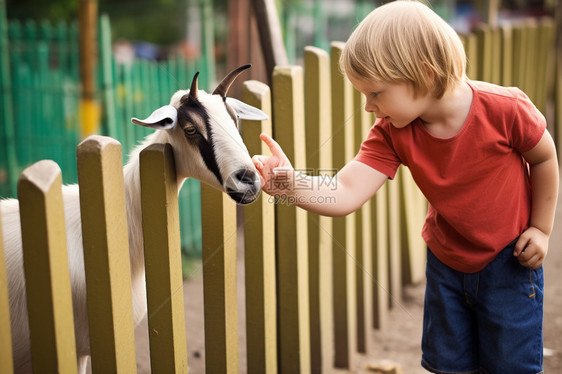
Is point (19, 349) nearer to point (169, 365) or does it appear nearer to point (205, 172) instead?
point (169, 365)

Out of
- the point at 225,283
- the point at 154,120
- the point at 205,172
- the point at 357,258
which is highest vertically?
the point at 154,120

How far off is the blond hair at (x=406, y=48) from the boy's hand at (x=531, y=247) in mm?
609

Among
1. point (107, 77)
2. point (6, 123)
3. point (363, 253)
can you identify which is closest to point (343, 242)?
point (363, 253)

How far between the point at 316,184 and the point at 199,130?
1.47 ft

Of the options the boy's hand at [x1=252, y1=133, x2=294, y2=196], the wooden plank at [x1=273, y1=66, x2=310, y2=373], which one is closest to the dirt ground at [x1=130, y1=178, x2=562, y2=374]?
the wooden plank at [x1=273, y1=66, x2=310, y2=373]

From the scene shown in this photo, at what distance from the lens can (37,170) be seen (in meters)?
1.60

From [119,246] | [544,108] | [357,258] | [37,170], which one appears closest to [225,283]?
[119,246]

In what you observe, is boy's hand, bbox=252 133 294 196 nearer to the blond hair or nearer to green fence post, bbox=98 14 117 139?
the blond hair

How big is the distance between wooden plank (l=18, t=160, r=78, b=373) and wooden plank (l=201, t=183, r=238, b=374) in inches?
25.5

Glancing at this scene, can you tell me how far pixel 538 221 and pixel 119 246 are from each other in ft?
4.64

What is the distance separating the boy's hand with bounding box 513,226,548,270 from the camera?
1.99m

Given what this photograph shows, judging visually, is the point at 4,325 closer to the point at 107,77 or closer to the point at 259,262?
the point at 259,262

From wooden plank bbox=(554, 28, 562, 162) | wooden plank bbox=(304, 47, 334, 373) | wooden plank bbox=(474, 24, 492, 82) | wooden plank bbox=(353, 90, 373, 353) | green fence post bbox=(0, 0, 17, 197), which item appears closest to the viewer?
wooden plank bbox=(304, 47, 334, 373)

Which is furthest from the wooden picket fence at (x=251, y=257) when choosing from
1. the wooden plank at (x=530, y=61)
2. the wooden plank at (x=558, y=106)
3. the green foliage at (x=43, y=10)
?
the green foliage at (x=43, y=10)
